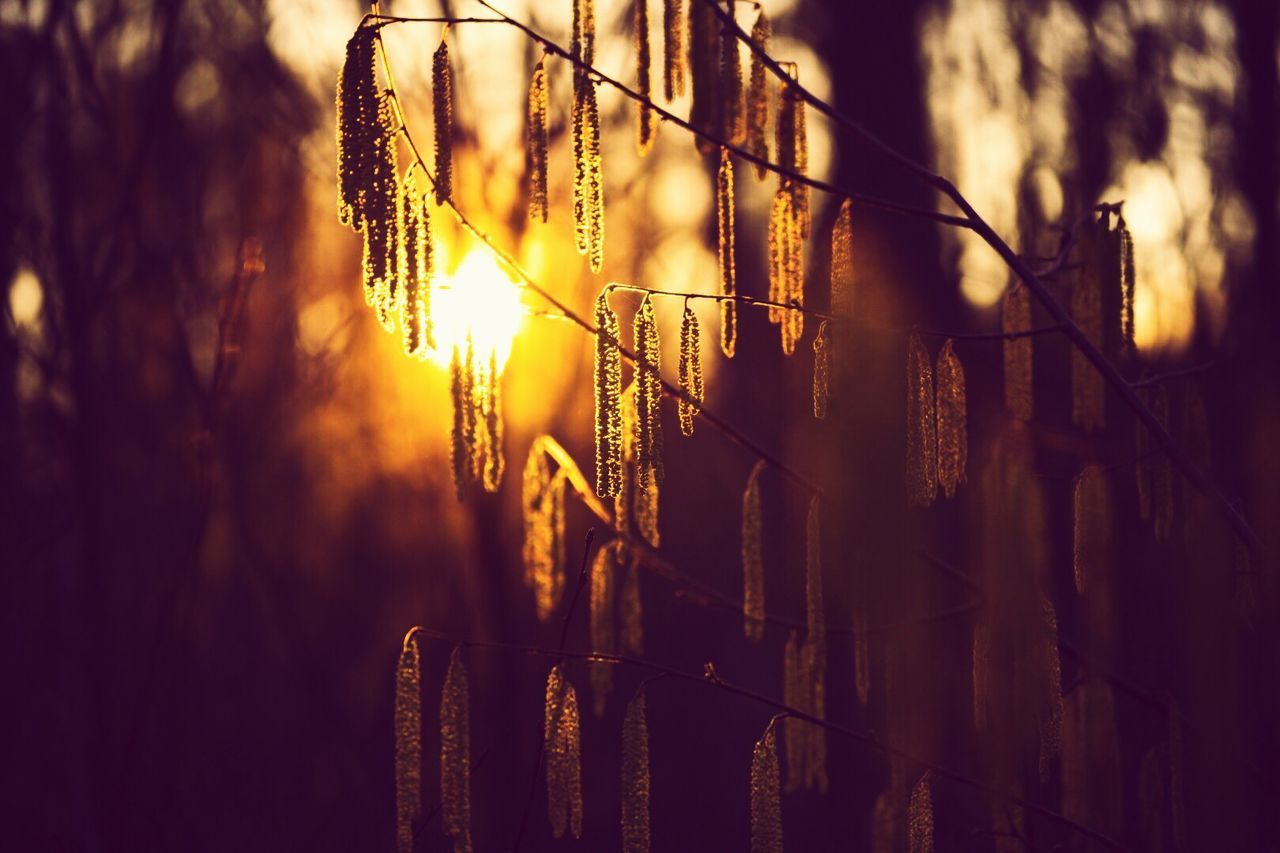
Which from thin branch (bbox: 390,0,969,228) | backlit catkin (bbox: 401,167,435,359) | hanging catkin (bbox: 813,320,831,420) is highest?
thin branch (bbox: 390,0,969,228)

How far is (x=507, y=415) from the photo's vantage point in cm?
374

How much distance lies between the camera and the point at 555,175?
12.3 feet

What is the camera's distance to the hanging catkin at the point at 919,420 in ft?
3.54

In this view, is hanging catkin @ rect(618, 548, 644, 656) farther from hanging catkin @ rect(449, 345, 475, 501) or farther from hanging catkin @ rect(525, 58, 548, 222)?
hanging catkin @ rect(525, 58, 548, 222)

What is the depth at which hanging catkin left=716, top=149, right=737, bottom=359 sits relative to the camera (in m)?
1.17

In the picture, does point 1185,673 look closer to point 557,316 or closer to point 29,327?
point 557,316

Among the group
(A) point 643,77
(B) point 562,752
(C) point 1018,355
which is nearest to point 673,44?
→ (A) point 643,77

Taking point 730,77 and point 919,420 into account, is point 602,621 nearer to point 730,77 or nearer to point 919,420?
point 919,420

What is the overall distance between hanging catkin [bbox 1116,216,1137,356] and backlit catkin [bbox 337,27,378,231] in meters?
0.86

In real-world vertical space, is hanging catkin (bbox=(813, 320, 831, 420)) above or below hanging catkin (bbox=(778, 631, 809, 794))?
above

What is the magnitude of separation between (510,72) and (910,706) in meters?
2.57

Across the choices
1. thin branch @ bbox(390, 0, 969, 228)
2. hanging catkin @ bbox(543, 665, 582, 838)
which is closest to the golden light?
thin branch @ bbox(390, 0, 969, 228)

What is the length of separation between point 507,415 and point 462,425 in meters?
2.59

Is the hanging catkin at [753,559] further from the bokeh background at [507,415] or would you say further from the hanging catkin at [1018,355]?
the hanging catkin at [1018,355]
